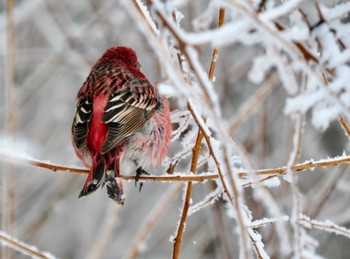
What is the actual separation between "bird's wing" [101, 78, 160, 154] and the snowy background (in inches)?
5.9

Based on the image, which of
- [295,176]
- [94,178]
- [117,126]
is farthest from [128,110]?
[295,176]

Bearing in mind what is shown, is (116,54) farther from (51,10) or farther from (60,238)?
(60,238)

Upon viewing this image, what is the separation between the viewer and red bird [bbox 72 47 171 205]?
11.0 ft

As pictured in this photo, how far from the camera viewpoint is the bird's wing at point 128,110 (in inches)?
138

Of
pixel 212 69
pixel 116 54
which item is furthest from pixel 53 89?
pixel 212 69

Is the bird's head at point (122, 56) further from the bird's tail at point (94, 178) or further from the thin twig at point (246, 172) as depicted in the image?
the thin twig at point (246, 172)

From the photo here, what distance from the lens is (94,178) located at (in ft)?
10.5

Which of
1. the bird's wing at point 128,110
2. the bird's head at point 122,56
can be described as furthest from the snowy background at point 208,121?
the bird's head at point 122,56

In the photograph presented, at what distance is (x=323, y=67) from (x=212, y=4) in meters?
0.34

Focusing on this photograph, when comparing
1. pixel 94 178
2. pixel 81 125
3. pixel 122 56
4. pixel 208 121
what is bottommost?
pixel 94 178

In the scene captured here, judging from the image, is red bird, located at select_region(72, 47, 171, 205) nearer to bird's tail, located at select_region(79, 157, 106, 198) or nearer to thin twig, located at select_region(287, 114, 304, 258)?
bird's tail, located at select_region(79, 157, 106, 198)

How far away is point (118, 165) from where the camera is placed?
3445 millimetres

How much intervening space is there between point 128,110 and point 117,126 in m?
0.25

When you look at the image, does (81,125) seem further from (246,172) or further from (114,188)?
(246,172)
